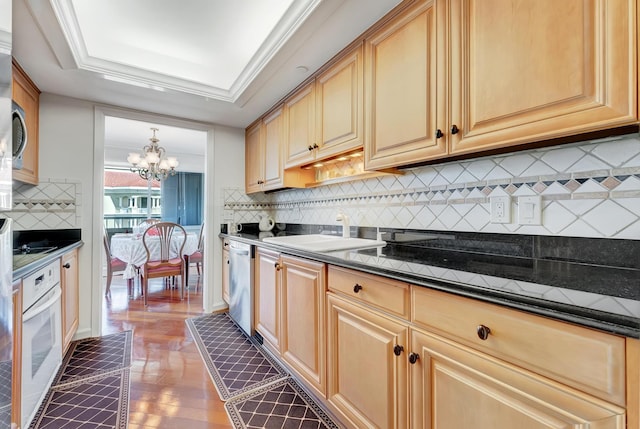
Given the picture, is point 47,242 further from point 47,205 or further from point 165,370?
point 165,370

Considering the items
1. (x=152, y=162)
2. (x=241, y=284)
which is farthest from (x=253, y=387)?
(x=152, y=162)

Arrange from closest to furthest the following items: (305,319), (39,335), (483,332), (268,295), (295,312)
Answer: (483,332)
(39,335)
(305,319)
(295,312)
(268,295)

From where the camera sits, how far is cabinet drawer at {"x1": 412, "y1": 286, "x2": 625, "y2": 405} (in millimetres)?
589

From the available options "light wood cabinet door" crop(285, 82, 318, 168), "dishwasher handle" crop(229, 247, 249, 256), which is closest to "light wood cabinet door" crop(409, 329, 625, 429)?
"light wood cabinet door" crop(285, 82, 318, 168)

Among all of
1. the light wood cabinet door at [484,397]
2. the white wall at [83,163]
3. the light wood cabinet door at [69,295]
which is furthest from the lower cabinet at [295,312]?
the white wall at [83,163]

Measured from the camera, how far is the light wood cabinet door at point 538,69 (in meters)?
0.78

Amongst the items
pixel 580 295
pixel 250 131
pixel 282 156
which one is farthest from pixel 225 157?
pixel 580 295

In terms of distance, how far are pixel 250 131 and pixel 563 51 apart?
2813 millimetres

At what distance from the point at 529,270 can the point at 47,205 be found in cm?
328

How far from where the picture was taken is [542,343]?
0.68 metres

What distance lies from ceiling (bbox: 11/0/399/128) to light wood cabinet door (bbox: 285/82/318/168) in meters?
0.11

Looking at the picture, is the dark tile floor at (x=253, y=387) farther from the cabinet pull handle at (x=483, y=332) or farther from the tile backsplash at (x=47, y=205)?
the tile backsplash at (x=47, y=205)

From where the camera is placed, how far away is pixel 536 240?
3.83 ft

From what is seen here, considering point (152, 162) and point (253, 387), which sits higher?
point (152, 162)
